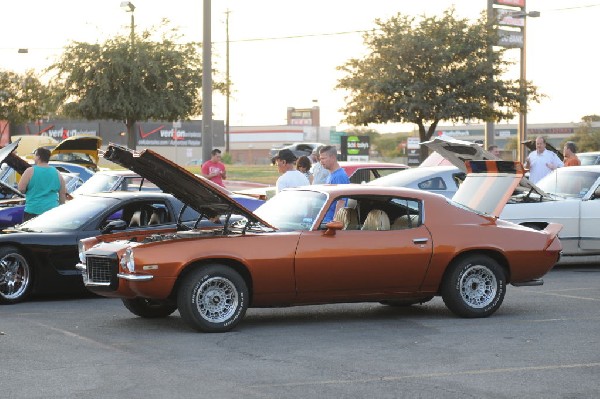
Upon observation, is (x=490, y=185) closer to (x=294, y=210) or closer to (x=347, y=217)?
(x=347, y=217)

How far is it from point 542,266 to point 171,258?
3.97m

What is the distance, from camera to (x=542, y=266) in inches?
463

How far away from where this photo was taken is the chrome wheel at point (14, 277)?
499 inches

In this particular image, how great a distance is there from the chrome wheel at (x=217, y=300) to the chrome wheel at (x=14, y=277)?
3.26 metres

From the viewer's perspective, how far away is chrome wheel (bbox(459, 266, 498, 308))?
1141 cm

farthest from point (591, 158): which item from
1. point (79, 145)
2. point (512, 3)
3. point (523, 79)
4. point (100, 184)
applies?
point (100, 184)

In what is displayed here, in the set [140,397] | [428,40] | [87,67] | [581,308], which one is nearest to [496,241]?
[581,308]

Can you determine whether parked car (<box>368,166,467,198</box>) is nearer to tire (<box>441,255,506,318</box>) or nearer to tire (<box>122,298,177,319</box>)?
tire (<box>441,255,506,318</box>)

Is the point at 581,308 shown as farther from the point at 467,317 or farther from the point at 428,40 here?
the point at 428,40

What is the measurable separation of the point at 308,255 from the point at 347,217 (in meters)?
0.74

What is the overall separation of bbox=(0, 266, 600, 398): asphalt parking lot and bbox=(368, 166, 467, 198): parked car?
5434 millimetres

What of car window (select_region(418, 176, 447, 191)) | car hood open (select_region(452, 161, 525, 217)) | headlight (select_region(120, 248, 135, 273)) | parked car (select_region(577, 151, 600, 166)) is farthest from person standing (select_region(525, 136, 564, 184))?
headlight (select_region(120, 248, 135, 273))

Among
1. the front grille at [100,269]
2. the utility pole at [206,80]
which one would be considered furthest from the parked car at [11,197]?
the front grille at [100,269]

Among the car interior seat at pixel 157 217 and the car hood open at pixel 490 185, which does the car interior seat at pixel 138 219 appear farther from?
the car hood open at pixel 490 185
